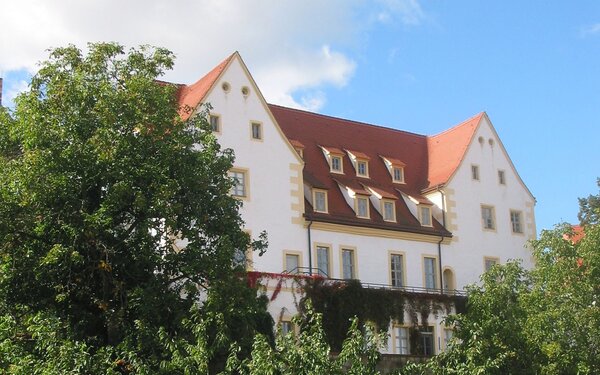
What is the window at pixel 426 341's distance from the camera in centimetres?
4328

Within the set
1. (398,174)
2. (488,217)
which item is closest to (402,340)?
(398,174)

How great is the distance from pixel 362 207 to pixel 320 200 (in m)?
2.17

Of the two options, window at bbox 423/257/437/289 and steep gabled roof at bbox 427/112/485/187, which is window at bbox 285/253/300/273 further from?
steep gabled roof at bbox 427/112/485/187

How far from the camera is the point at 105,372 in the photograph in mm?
26109

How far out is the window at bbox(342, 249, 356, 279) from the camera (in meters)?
43.7

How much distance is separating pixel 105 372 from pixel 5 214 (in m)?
5.44

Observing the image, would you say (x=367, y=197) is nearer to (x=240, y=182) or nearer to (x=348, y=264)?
(x=348, y=264)

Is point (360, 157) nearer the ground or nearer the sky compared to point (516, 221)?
nearer the sky

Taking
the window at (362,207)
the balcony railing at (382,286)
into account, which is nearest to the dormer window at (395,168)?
the window at (362,207)

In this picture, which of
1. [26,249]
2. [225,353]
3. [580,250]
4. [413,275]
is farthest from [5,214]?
[413,275]

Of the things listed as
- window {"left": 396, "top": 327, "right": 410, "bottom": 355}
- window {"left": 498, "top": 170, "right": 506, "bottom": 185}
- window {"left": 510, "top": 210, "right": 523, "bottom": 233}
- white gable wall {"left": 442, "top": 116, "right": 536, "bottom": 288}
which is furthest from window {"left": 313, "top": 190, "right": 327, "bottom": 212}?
window {"left": 510, "top": 210, "right": 523, "bottom": 233}

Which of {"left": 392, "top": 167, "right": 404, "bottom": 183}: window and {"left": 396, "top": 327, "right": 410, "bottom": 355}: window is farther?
{"left": 392, "top": 167, "right": 404, "bottom": 183}: window

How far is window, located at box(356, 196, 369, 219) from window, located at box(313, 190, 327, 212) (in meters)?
1.61

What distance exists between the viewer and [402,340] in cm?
4284
